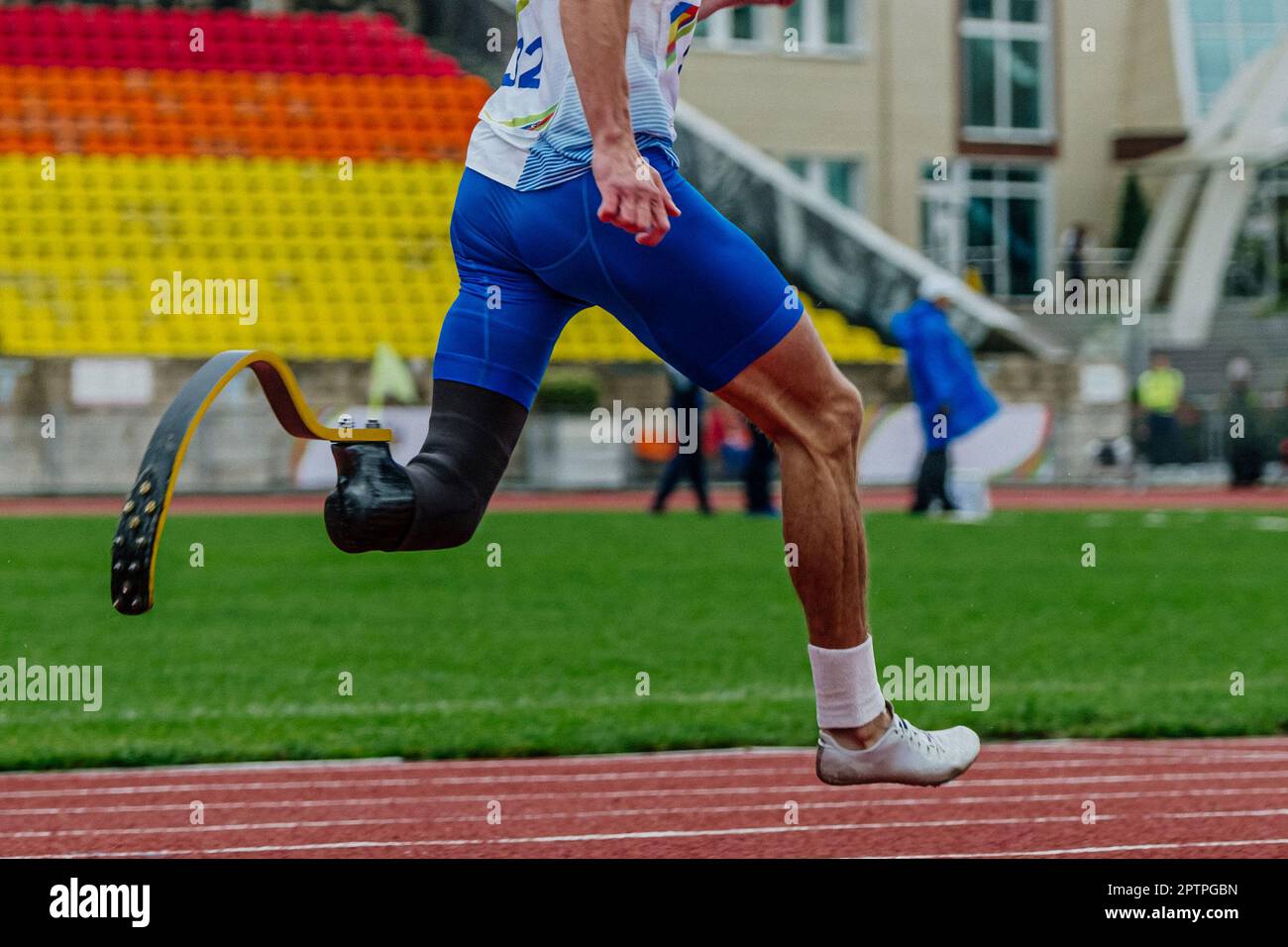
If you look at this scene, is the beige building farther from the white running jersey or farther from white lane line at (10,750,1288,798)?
the white running jersey

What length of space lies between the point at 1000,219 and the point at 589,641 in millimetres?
31094

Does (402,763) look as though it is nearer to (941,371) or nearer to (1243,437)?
(941,371)

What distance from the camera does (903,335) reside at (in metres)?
16.7

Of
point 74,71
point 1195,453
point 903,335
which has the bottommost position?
point 1195,453

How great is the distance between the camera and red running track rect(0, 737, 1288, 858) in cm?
459

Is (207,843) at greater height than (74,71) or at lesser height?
lesser

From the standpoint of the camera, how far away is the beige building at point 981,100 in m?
35.2

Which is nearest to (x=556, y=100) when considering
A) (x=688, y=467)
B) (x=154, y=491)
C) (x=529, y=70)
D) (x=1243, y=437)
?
(x=529, y=70)

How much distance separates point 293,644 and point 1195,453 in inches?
787

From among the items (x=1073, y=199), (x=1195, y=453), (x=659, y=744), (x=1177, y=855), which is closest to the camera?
(x=1177, y=855)

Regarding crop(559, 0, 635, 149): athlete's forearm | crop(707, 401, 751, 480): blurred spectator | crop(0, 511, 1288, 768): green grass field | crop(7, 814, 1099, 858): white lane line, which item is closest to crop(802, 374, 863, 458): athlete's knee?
crop(559, 0, 635, 149): athlete's forearm

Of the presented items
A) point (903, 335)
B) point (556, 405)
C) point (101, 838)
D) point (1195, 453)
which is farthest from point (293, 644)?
point (1195, 453)

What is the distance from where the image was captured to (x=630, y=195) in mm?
3561
